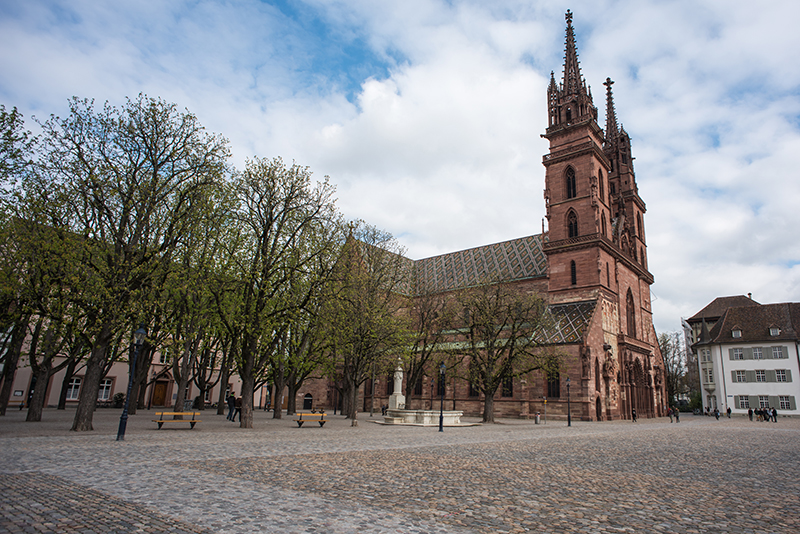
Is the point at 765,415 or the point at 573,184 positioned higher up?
the point at 573,184

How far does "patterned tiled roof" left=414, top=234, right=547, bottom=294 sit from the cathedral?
14cm

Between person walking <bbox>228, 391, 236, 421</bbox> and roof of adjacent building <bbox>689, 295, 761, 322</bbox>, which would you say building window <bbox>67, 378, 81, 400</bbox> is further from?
roof of adjacent building <bbox>689, 295, 761, 322</bbox>

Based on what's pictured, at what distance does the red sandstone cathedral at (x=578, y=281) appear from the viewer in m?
41.1

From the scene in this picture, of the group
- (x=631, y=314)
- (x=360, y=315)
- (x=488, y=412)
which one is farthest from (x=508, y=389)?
(x=360, y=315)

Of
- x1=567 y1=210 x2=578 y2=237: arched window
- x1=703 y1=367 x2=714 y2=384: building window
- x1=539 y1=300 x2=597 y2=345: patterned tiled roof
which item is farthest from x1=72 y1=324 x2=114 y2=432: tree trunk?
x1=703 y1=367 x2=714 y2=384: building window

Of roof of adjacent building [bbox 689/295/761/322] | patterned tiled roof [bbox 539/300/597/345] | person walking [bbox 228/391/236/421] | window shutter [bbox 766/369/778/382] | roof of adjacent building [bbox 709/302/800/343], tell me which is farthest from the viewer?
roof of adjacent building [bbox 689/295/761/322]

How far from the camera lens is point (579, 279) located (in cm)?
4591

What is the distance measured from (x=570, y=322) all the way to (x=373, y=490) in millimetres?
37344

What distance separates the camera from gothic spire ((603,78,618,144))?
63.9 meters

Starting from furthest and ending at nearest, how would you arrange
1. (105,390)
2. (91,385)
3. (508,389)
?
(105,390) → (508,389) → (91,385)

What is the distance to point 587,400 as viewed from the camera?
3853cm

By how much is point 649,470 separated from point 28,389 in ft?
163

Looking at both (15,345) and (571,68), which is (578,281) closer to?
(571,68)

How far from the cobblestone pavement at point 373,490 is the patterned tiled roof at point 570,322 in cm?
2544
